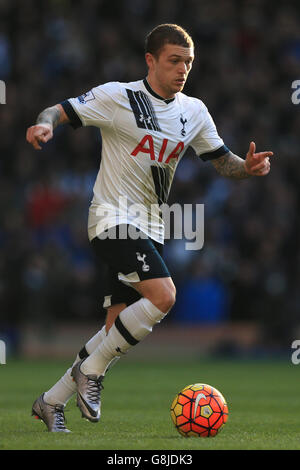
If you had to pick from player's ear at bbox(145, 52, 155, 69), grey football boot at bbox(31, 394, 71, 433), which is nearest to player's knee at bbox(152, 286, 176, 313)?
grey football boot at bbox(31, 394, 71, 433)

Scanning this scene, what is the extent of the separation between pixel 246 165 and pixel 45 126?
55.4 inches

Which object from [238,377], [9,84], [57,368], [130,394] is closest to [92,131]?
[9,84]

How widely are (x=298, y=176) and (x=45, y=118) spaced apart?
1117 cm

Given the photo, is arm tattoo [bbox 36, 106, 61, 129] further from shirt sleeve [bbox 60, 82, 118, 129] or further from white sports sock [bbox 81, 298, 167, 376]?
white sports sock [bbox 81, 298, 167, 376]

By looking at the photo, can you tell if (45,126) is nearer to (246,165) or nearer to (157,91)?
(157,91)

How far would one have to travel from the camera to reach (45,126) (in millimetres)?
5617

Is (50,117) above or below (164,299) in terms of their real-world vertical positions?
above

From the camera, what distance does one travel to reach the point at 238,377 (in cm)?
1138

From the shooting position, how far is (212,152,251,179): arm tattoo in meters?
6.48

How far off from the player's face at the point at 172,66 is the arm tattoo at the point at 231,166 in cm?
65

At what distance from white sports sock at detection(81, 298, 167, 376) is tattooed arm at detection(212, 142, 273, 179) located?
1176 millimetres

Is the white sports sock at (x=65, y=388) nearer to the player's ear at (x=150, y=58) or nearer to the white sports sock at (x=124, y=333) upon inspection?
the white sports sock at (x=124, y=333)

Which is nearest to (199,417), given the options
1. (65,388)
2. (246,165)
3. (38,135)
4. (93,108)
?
(65,388)

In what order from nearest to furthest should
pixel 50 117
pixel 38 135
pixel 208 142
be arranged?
pixel 38 135 → pixel 50 117 → pixel 208 142
